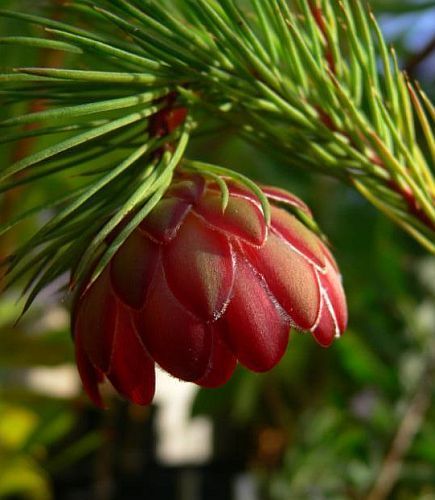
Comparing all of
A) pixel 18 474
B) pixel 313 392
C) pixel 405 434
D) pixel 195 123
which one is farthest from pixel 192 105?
pixel 313 392

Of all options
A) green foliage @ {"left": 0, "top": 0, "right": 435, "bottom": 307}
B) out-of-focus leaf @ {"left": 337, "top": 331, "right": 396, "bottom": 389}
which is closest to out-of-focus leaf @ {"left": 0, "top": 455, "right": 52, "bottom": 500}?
out-of-focus leaf @ {"left": 337, "top": 331, "right": 396, "bottom": 389}

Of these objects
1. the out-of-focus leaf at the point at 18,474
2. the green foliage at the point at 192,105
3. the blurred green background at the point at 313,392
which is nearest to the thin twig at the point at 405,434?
the blurred green background at the point at 313,392

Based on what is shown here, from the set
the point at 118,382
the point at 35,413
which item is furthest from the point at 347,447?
the point at 118,382

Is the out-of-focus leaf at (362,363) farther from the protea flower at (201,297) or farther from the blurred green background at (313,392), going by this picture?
the protea flower at (201,297)

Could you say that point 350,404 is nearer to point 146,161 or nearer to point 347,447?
point 347,447

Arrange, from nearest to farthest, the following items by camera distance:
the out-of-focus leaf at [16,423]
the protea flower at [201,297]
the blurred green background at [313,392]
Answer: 1. the protea flower at [201,297]
2. the blurred green background at [313,392]
3. the out-of-focus leaf at [16,423]
